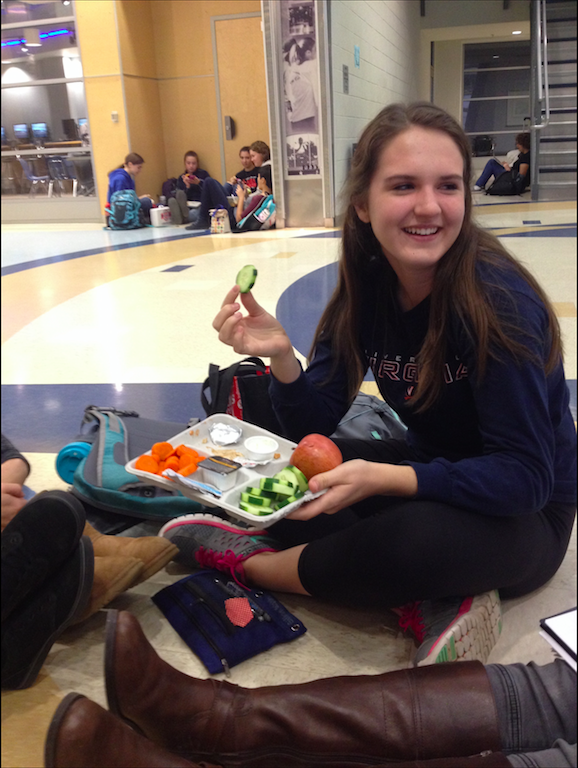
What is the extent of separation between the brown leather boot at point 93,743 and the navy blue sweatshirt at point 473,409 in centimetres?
49

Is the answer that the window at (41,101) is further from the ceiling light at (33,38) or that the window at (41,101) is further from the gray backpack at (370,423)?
the gray backpack at (370,423)

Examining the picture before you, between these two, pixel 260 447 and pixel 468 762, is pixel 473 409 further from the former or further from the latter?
pixel 468 762

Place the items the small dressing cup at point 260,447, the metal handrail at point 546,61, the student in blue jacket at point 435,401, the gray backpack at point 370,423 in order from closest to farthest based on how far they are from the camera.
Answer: the metal handrail at point 546,61 < the student in blue jacket at point 435,401 < the small dressing cup at point 260,447 < the gray backpack at point 370,423

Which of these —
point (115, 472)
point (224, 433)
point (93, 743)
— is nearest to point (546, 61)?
point (224, 433)

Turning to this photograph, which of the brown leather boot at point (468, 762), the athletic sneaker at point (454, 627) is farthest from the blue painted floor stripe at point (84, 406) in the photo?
the brown leather boot at point (468, 762)

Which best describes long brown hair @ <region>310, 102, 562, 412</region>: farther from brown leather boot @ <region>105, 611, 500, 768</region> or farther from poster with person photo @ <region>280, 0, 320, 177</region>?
brown leather boot @ <region>105, 611, 500, 768</region>

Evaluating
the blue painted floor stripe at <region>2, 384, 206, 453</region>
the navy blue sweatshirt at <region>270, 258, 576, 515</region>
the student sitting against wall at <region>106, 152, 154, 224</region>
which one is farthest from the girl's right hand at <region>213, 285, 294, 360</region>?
the blue painted floor stripe at <region>2, 384, 206, 453</region>

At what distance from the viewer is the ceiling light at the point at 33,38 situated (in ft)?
2.15

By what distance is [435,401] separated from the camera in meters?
1.05

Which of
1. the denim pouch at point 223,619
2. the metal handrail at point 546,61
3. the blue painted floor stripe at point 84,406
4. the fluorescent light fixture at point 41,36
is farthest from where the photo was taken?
the blue painted floor stripe at point 84,406

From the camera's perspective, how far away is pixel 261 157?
1.31 m

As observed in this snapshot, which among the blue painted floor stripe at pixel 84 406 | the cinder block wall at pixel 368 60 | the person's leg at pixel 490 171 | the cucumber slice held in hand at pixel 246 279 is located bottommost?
the blue painted floor stripe at pixel 84 406

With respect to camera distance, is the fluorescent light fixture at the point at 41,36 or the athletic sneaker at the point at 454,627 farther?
the athletic sneaker at the point at 454,627

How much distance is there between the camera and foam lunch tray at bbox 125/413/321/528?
0.98 m
